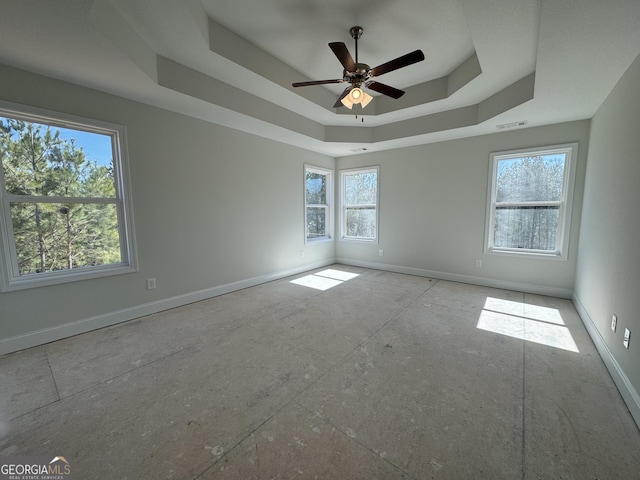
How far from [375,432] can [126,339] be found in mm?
2436

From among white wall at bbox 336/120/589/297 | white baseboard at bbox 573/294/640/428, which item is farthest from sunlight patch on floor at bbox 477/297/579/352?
white wall at bbox 336/120/589/297

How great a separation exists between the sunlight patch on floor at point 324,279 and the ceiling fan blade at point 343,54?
9.61 ft

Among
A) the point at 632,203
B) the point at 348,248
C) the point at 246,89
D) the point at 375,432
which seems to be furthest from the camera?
the point at 348,248

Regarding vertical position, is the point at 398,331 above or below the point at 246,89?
below

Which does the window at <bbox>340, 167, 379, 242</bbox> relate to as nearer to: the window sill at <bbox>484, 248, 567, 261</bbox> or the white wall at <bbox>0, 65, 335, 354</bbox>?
the white wall at <bbox>0, 65, 335, 354</bbox>

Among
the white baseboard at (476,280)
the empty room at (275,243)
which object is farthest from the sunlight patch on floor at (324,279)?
the white baseboard at (476,280)

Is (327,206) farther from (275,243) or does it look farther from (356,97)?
(356,97)

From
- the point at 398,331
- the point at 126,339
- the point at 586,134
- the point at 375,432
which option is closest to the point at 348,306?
the point at 398,331

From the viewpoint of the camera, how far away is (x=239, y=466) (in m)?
1.27

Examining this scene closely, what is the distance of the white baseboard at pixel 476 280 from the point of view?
12.0 ft

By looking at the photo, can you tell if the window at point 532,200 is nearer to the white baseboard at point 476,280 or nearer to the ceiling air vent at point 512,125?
the ceiling air vent at point 512,125

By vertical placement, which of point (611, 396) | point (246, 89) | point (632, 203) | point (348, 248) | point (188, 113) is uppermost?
point (246, 89)

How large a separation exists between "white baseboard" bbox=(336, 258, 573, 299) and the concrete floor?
0.84m

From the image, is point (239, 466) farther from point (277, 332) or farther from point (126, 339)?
point (126, 339)
